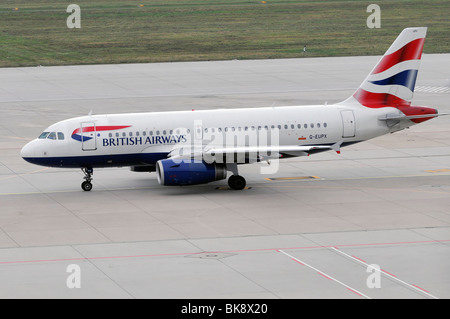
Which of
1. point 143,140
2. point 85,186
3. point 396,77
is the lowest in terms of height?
point 85,186

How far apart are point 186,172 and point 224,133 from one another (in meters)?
3.55

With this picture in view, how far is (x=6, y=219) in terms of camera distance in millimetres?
40625

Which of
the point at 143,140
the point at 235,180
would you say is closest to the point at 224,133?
the point at 235,180

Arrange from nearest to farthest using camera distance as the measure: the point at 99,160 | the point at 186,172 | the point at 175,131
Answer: the point at 186,172, the point at 99,160, the point at 175,131

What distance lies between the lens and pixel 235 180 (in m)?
46.2

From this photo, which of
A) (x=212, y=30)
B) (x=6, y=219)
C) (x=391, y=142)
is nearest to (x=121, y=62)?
(x=212, y=30)

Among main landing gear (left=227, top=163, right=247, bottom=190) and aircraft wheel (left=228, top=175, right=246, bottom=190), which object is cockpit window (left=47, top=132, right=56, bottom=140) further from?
aircraft wheel (left=228, top=175, right=246, bottom=190)

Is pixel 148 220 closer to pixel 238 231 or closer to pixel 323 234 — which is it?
pixel 238 231

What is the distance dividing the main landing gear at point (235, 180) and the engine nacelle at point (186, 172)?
3.36 feet

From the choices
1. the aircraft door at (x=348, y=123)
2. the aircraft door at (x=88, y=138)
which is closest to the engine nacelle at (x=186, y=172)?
the aircraft door at (x=88, y=138)

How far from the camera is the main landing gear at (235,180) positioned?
4619 centimetres

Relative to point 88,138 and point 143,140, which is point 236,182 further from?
point 88,138

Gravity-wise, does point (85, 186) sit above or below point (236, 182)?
below

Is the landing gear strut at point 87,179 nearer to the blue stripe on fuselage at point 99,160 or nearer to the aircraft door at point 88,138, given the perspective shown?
the blue stripe on fuselage at point 99,160
